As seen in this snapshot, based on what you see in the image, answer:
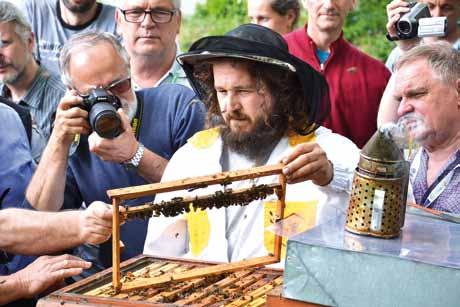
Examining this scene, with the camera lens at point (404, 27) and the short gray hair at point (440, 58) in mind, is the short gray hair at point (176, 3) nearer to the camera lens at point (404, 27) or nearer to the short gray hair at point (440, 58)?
the camera lens at point (404, 27)

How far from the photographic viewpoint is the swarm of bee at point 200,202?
3.20 meters

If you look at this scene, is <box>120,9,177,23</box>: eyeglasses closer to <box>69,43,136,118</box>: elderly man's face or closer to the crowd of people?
the crowd of people

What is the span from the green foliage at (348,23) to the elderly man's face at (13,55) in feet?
18.7

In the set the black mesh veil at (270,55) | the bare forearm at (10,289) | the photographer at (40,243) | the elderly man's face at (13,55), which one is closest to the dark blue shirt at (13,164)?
the photographer at (40,243)

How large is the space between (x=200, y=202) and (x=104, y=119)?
0.95 metres

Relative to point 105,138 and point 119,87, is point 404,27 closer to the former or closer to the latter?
point 119,87

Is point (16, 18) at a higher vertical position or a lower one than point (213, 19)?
lower

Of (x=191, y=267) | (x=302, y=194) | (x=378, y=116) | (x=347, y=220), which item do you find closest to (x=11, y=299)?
(x=191, y=267)

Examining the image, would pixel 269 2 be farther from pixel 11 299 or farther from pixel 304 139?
pixel 11 299

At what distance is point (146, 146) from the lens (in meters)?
4.55

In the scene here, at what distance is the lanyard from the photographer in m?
3.76

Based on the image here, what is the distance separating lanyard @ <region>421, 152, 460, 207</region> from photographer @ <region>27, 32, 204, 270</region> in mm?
1327

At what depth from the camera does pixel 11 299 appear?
13.0 ft

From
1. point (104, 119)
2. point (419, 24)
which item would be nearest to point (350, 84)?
point (419, 24)
